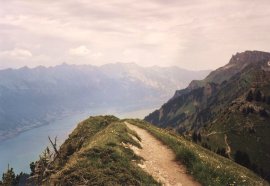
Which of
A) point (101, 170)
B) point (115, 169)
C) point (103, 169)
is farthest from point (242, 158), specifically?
point (101, 170)

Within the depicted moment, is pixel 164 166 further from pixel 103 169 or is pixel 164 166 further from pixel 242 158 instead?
pixel 242 158

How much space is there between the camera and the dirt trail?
26903 mm

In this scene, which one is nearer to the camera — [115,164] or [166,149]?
[115,164]

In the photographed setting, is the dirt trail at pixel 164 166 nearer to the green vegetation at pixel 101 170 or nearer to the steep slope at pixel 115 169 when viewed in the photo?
the steep slope at pixel 115 169

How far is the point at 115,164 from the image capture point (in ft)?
84.3

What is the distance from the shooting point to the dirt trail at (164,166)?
2690cm

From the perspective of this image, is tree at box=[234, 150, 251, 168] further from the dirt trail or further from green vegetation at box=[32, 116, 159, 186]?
green vegetation at box=[32, 116, 159, 186]

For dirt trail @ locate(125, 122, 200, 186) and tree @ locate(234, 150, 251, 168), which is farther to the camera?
tree @ locate(234, 150, 251, 168)

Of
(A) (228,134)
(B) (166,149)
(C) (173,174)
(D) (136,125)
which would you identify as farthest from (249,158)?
(C) (173,174)

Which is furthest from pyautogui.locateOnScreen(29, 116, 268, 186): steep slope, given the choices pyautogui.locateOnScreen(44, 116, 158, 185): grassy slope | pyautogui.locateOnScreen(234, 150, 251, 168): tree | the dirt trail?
pyautogui.locateOnScreen(234, 150, 251, 168): tree

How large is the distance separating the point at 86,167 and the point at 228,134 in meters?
173

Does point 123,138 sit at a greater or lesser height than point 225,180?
greater

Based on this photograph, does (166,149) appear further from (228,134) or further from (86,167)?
(228,134)

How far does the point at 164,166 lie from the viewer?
102 ft
